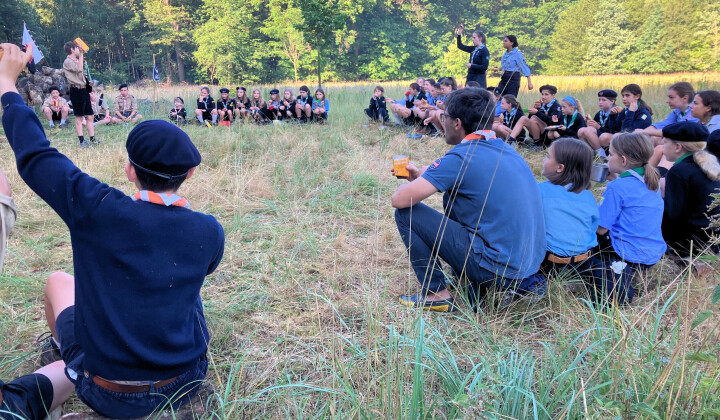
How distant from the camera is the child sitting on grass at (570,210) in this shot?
2625mm

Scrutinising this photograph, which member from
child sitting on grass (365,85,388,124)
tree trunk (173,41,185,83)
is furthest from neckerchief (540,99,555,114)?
tree trunk (173,41,185,83)

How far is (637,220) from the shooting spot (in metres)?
2.70

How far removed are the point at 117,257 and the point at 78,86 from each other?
7102mm

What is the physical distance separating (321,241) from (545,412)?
2.30 meters

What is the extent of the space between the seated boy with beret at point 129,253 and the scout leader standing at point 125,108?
373 inches

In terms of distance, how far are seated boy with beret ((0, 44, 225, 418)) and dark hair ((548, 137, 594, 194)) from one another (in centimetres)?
206

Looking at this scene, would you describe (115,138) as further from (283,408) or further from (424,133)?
(283,408)

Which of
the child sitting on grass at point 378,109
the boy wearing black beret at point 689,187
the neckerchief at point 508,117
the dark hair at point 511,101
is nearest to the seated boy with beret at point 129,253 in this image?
the boy wearing black beret at point 689,187

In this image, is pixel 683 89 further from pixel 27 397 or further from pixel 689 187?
pixel 27 397

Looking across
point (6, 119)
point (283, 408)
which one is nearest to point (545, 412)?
point (283, 408)

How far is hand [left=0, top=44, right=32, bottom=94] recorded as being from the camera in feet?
4.97

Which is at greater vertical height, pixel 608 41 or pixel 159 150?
pixel 608 41

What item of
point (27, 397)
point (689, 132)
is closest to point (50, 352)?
point (27, 397)

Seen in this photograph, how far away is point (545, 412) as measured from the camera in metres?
1.46
